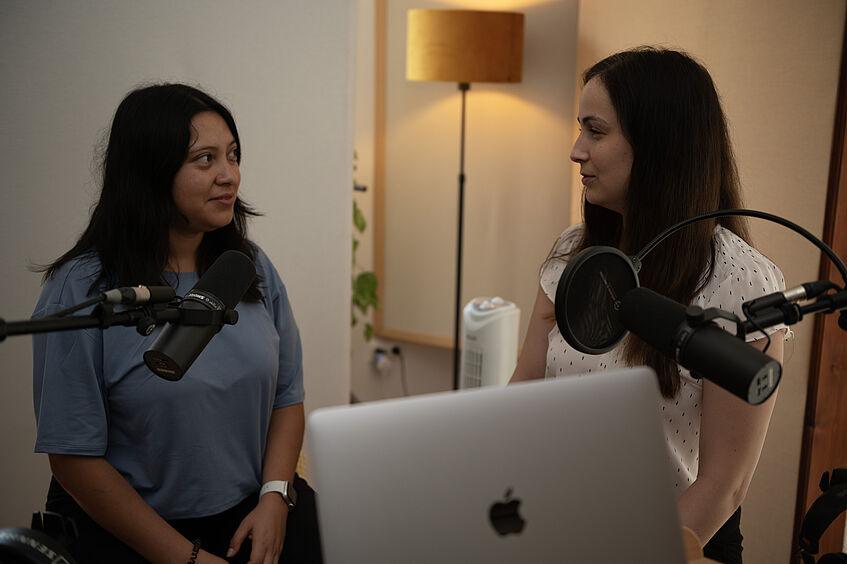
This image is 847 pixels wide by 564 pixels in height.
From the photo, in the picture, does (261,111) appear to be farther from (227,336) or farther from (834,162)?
(834,162)

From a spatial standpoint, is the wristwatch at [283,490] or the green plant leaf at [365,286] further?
the green plant leaf at [365,286]

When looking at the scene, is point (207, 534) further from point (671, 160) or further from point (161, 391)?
point (671, 160)

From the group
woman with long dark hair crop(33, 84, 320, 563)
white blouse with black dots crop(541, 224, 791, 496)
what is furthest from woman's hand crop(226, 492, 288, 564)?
white blouse with black dots crop(541, 224, 791, 496)

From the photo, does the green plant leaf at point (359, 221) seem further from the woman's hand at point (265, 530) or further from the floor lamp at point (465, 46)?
the woman's hand at point (265, 530)

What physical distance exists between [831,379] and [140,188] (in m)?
1.85

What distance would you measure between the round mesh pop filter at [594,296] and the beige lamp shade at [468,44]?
224cm

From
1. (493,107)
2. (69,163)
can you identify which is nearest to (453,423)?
(69,163)

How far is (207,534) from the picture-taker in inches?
60.4

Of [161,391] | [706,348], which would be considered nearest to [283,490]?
[161,391]

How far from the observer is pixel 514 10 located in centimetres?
326

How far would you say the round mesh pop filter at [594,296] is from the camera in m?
0.92

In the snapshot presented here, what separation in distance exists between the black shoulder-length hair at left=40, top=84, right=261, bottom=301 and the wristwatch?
19.4 inches

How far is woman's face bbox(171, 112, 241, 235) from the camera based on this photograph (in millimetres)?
1502

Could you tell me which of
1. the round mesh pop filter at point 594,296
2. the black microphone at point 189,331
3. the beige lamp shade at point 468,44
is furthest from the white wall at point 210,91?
the round mesh pop filter at point 594,296
